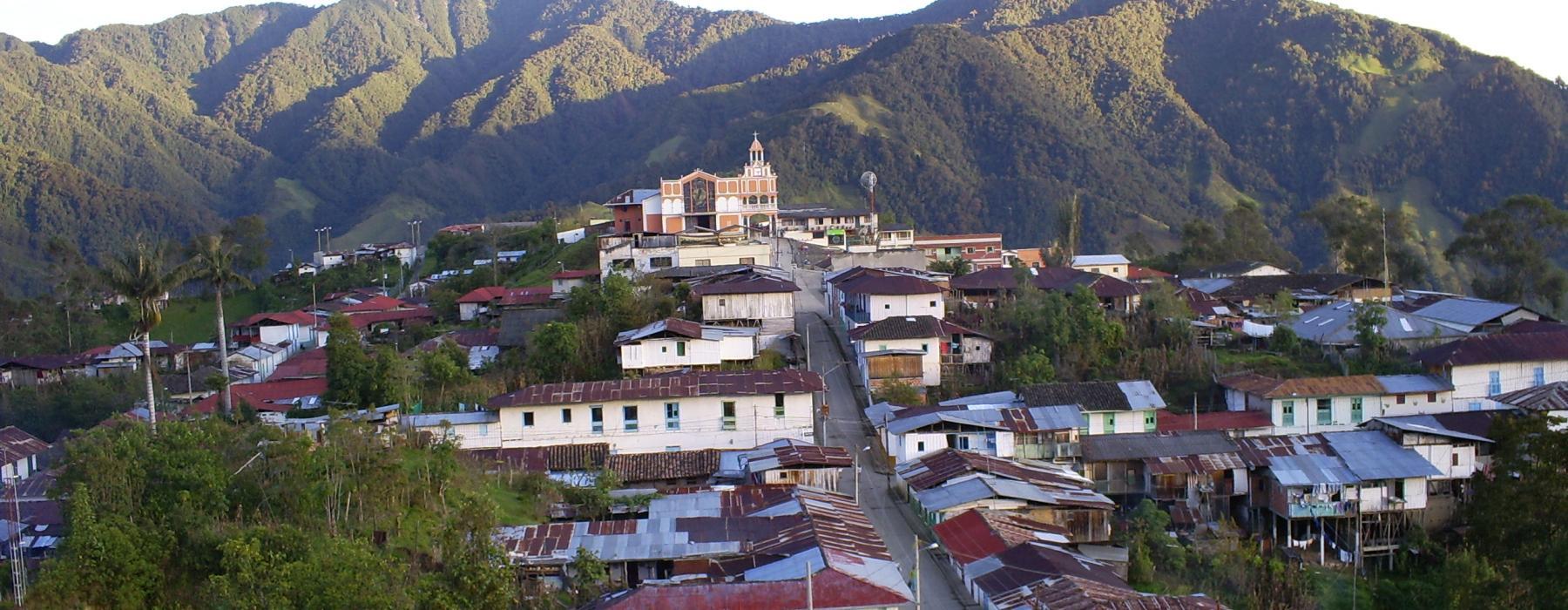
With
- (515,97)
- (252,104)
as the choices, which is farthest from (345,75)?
(515,97)

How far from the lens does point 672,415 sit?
2425 centimetres

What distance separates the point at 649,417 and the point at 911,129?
69734 mm

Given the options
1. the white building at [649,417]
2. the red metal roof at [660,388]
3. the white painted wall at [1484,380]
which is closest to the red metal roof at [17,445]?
the white building at [649,417]

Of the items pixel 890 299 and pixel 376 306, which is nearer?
pixel 890 299

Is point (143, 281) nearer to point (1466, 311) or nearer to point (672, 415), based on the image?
point (672, 415)

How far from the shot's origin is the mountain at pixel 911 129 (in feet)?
285

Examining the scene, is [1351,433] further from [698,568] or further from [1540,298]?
[1540,298]

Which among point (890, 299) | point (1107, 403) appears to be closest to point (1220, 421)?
point (1107, 403)

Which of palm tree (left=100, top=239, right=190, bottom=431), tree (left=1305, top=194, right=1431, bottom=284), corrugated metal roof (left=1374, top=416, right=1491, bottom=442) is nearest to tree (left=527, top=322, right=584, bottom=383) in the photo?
palm tree (left=100, top=239, right=190, bottom=431)

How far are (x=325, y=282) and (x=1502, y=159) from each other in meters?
77.5

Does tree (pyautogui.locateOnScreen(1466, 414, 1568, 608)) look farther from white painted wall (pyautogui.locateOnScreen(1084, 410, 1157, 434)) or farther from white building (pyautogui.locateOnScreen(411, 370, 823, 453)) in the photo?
white building (pyautogui.locateOnScreen(411, 370, 823, 453))

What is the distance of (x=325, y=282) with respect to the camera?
53.6 meters

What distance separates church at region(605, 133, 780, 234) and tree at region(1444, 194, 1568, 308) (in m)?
23.1

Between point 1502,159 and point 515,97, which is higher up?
point 515,97
